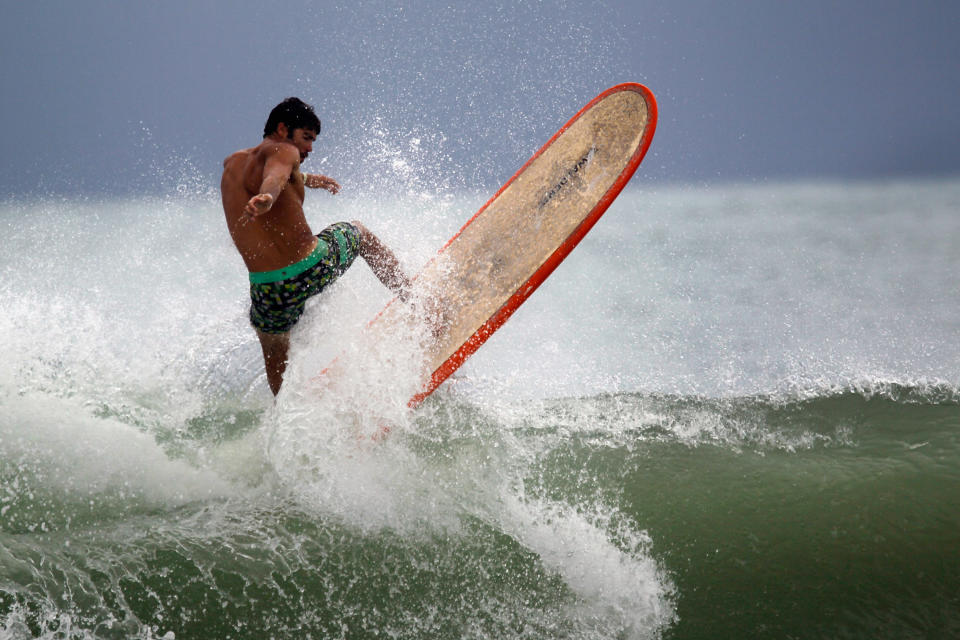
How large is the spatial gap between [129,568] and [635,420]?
5.94ft

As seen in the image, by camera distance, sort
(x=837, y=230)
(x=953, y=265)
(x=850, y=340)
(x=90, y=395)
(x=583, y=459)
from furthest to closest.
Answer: (x=837, y=230), (x=953, y=265), (x=850, y=340), (x=90, y=395), (x=583, y=459)

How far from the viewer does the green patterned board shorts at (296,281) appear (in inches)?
102

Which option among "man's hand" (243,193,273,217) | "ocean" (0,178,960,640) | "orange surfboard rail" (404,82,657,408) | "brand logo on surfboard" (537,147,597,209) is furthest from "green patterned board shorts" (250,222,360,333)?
"brand logo on surfboard" (537,147,597,209)

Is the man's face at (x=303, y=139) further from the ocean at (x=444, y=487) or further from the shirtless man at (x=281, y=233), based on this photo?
the ocean at (x=444, y=487)

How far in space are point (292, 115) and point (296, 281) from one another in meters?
0.55

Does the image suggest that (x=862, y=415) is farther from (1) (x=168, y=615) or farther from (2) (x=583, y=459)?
(1) (x=168, y=615)

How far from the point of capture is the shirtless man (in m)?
2.46

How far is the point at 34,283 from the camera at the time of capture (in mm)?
5328

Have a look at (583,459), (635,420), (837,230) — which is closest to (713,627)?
(583,459)

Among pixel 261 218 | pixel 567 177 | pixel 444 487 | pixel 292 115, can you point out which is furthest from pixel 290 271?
pixel 567 177

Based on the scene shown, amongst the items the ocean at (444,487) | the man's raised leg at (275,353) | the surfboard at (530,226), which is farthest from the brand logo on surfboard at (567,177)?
the man's raised leg at (275,353)

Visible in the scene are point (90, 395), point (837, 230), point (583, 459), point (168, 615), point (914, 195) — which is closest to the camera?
point (168, 615)

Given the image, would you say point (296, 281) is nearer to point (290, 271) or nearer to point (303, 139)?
point (290, 271)

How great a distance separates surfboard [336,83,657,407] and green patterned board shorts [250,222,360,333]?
1.04 ft
